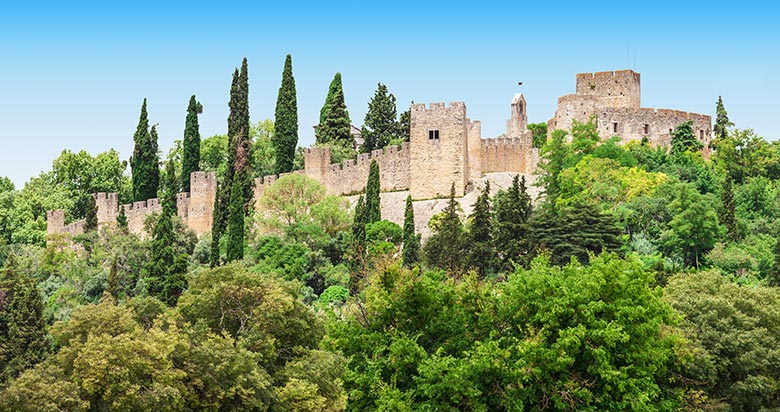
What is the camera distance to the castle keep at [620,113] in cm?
5672

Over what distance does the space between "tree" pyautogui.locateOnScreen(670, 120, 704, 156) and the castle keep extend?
32 centimetres

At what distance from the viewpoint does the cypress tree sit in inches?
2269

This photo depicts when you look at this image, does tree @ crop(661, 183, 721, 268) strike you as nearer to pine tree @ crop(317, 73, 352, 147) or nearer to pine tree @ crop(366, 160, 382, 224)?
pine tree @ crop(366, 160, 382, 224)

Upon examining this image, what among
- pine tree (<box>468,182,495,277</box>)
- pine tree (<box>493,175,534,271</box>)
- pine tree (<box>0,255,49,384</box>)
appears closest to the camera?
pine tree (<box>0,255,49,384</box>)

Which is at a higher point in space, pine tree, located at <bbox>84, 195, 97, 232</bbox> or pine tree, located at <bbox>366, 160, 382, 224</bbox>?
pine tree, located at <bbox>366, 160, 382, 224</bbox>

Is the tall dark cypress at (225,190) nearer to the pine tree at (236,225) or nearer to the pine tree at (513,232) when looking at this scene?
the pine tree at (236,225)

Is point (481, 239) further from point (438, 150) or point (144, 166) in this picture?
point (144, 166)

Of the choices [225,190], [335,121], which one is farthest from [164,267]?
[335,121]

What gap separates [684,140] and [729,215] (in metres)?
9.96

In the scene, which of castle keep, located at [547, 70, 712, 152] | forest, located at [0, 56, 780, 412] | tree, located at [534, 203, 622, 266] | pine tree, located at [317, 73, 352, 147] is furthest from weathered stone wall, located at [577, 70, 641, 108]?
tree, located at [534, 203, 622, 266]

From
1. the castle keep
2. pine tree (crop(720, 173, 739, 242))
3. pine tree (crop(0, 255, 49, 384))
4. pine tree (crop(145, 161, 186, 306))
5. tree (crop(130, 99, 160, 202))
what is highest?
the castle keep

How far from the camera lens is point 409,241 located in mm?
47688

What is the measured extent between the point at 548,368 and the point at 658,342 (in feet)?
11.0

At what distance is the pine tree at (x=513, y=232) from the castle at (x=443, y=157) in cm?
584
